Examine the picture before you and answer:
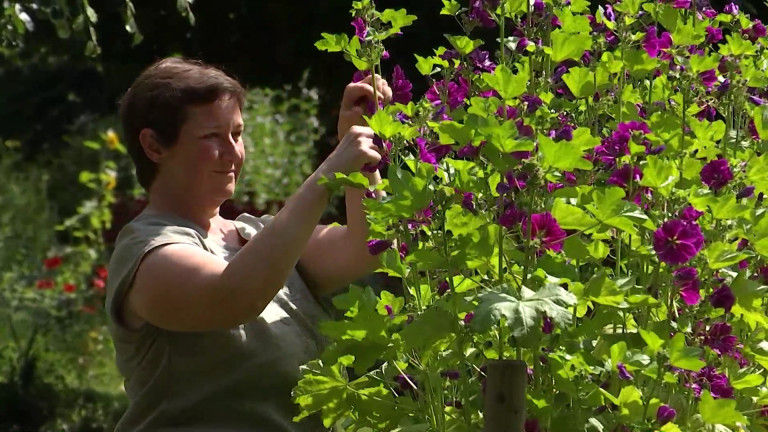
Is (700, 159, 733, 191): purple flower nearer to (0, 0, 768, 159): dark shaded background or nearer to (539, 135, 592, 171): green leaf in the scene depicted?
(539, 135, 592, 171): green leaf

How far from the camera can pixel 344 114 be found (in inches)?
85.7

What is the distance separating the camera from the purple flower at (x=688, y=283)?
5.04 feet

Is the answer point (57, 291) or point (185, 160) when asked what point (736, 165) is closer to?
point (185, 160)

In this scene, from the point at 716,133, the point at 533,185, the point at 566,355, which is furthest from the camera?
the point at 716,133

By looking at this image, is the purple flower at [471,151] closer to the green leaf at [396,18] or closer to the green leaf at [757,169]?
the green leaf at [396,18]

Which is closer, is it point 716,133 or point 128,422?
point 716,133

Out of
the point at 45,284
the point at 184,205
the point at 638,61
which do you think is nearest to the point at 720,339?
the point at 638,61

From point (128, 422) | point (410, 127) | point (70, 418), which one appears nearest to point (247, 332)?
point (128, 422)

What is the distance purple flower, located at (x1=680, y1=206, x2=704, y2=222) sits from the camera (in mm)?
1550

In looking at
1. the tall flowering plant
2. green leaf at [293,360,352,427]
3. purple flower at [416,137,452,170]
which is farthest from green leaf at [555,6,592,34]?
green leaf at [293,360,352,427]

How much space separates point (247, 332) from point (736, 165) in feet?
3.23

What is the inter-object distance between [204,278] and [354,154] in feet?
1.39

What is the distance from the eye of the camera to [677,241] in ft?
4.86

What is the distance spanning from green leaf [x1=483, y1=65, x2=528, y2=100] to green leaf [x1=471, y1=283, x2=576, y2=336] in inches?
9.3
